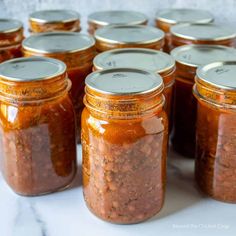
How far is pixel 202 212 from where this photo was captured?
92cm

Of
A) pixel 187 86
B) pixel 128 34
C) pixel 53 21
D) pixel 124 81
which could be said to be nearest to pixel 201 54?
pixel 187 86

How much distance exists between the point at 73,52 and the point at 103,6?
40cm

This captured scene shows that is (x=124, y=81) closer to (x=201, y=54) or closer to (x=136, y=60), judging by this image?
(x=136, y=60)

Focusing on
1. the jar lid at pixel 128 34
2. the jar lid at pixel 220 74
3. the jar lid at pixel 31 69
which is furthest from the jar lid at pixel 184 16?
the jar lid at pixel 31 69

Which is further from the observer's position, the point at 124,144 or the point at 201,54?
the point at 201,54

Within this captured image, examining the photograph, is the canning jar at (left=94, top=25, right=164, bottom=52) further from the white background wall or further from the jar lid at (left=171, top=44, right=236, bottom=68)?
the white background wall

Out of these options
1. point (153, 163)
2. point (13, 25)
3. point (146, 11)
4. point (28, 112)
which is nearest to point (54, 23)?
point (13, 25)

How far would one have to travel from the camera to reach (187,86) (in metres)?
1.05

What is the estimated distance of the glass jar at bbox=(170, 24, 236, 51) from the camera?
1.14 meters

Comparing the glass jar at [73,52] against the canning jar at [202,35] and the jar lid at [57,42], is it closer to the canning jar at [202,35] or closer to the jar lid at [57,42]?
the jar lid at [57,42]

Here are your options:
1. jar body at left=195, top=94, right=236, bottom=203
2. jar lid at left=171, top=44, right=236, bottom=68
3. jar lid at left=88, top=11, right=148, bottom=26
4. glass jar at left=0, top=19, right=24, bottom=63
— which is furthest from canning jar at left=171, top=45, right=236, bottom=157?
glass jar at left=0, top=19, right=24, bottom=63

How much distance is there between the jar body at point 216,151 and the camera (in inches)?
34.3

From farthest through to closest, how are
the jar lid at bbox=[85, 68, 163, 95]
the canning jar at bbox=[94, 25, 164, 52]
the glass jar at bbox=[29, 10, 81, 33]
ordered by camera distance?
the glass jar at bbox=[29, 10, 81, 33]
the canning jar at bbox=[94, 25, 164, 52]
the jar lid at bbox=[85, 68, 163, 95]

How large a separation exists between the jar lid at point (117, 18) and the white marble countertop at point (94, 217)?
48 cm
